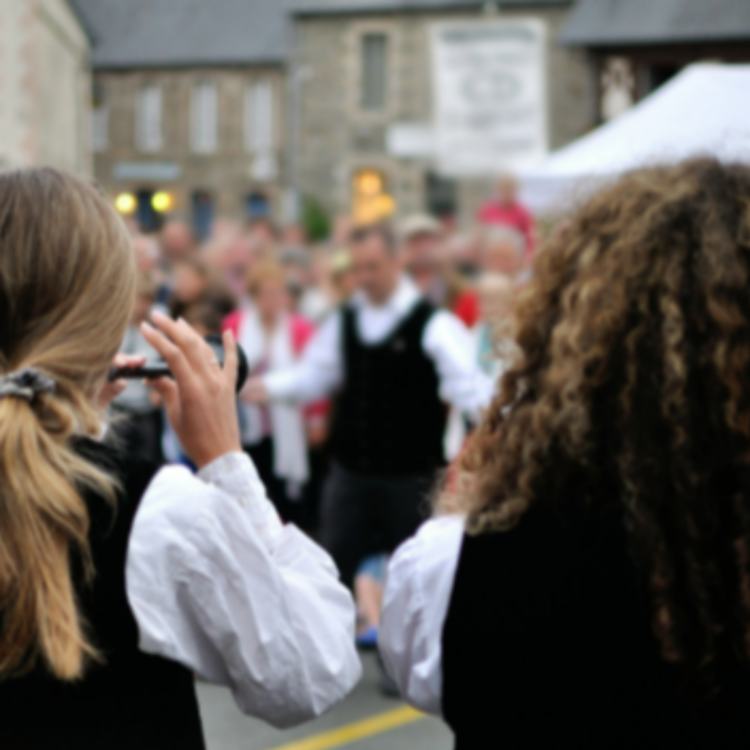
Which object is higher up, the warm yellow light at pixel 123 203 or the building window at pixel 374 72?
the building window at pixel 374 72

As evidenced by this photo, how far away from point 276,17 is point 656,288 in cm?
5951

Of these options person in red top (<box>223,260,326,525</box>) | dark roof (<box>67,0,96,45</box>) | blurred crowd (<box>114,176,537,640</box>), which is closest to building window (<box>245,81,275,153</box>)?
dark roof (<box>67,0,96,45</box>)

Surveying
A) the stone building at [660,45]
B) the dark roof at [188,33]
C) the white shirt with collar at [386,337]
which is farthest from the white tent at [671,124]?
the dark roof at [188,33]

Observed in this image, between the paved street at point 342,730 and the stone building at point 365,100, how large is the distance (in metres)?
42.0

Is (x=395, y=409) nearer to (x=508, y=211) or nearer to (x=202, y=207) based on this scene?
(x=508, y=211)

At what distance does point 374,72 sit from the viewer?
160ft

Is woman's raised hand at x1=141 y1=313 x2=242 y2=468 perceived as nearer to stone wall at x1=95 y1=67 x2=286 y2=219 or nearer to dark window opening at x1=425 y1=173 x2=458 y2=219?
dark window opening at x1=425 y1=173 x2=458 y2=219

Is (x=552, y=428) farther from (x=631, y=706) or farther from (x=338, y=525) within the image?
(x=338, y=525)

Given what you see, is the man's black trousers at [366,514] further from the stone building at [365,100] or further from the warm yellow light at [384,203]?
the stone building at [365,100]

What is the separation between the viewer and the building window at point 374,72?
48.5 m

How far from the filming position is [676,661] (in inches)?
66.8

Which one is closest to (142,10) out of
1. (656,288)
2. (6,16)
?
(6,16)

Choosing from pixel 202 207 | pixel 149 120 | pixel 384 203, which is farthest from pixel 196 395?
pixel 149 120

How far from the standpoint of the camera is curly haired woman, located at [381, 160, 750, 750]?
1.69m
